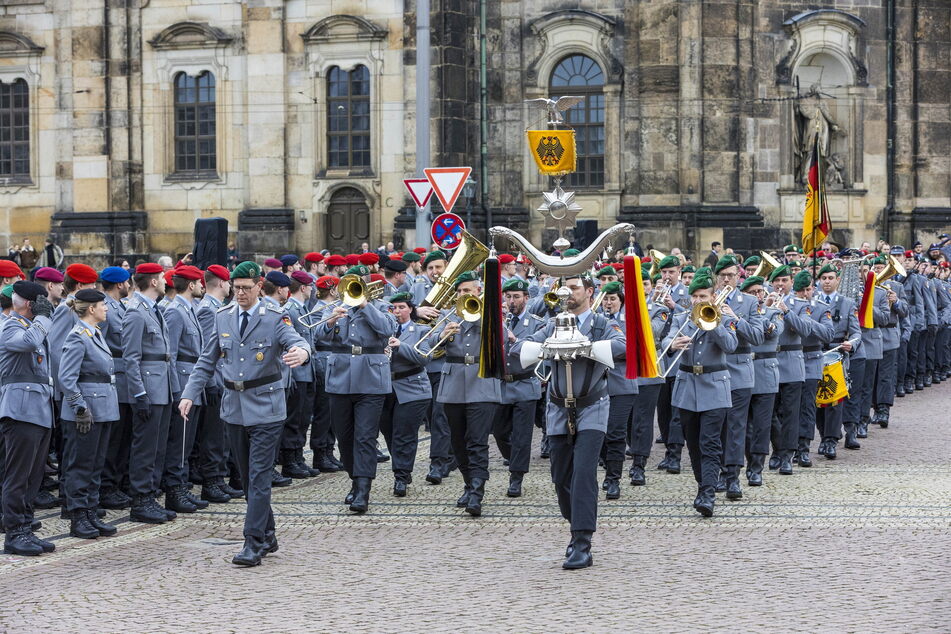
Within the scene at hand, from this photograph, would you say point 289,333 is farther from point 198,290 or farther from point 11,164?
point 11,164

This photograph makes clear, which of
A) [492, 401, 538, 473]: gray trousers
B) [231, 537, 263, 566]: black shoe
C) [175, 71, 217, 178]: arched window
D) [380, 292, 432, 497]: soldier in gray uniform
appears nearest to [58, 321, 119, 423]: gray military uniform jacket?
[231, 537, 263, 566]: black shoe

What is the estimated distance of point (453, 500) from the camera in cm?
1359

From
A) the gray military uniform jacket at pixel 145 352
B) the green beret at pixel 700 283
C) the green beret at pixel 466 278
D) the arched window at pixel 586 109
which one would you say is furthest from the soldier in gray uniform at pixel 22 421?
the arched window at pixel 586 109

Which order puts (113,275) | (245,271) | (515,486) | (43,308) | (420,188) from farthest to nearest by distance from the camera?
1. (420,188)
2. (515,486)
3. (43,308)
4. (113,275)
5. (245,271)

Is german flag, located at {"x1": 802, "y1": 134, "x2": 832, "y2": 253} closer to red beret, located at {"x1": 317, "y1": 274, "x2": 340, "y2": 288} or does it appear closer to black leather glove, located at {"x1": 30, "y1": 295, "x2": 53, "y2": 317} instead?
red beret, located at {"x1": 317, "y1": 274, "x2": 340, "y2": 288}

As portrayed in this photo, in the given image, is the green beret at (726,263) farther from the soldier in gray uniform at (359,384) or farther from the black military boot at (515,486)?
the soldier in gray uniform at (359,384)

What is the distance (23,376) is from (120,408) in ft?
4.90

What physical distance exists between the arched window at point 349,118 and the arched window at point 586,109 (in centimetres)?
439

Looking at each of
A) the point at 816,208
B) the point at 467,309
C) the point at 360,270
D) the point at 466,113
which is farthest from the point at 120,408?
the point at 466,113

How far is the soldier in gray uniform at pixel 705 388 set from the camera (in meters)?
12.9

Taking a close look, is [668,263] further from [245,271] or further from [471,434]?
[245,271]

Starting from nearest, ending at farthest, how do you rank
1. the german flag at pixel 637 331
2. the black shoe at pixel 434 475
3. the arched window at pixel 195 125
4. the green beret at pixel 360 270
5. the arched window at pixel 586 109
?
the german flag at pixel 637 331 → the black shoe at pixel 434 475 → the green beret at pixel 360 270 → the arched window at pixel 586 109 → the arched window at pixel 195 125

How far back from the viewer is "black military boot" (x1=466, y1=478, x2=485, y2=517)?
41.4 ft

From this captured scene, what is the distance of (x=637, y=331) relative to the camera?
10898mm
